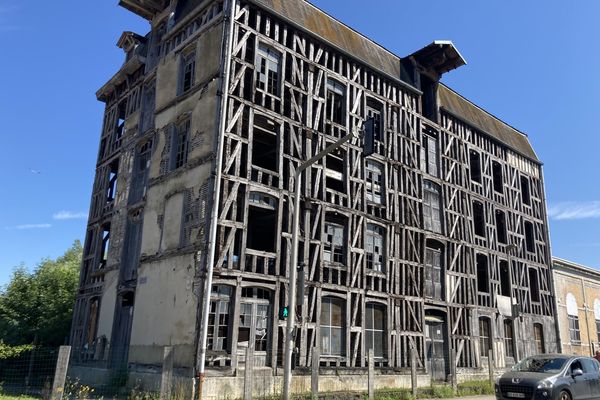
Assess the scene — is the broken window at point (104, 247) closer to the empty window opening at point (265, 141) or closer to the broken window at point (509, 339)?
the empty window opening at point (265, 141)

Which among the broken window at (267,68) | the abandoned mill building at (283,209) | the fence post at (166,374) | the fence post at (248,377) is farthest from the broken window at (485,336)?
the fence post at (166,374)

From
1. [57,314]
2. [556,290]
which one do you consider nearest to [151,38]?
[57,314]

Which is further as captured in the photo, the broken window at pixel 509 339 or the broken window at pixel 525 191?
the broken window at pixel 525 191

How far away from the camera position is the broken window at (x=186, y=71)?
76.0 ft

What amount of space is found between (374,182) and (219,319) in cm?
1091

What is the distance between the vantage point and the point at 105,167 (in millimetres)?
29453

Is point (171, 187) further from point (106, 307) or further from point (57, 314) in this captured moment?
point (57, 314)

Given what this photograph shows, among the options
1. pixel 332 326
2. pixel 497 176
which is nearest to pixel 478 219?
pixel 497 176

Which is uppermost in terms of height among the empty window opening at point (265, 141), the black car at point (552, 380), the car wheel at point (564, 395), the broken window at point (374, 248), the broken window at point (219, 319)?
the empty window opening at point (265, 141)

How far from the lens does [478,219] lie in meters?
33.1

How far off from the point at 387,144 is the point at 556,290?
18115 mm

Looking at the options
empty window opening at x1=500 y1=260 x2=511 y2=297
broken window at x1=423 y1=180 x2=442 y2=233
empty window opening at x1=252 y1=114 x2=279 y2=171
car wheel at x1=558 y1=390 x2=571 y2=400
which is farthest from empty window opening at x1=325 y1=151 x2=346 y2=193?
empty window opening at x1=500 y1=260 x2=511 y2=297

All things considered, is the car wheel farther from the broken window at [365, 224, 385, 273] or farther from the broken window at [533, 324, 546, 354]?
the broken window at [533, 324, 546, 354]

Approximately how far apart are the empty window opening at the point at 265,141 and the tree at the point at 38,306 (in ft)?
48.3
